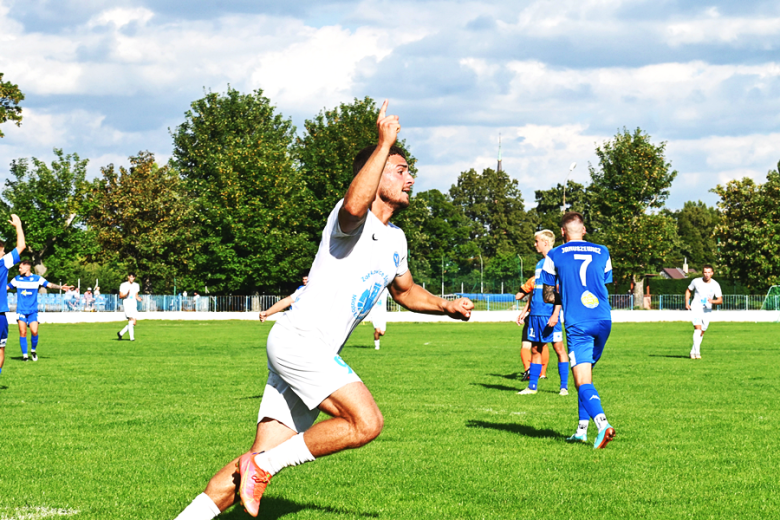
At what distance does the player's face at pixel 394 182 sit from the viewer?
4.37m

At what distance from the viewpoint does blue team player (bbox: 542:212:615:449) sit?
26.0 feet

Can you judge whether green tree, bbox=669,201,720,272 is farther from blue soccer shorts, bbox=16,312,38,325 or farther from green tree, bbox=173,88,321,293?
blue soccer shorts, bbox=16,312,38,325

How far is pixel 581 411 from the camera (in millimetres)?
8023

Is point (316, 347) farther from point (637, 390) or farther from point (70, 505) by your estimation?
point (637, 390)

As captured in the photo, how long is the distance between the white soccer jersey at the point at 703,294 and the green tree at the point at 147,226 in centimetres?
4544

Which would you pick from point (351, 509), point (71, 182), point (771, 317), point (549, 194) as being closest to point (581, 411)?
point (351, 509)

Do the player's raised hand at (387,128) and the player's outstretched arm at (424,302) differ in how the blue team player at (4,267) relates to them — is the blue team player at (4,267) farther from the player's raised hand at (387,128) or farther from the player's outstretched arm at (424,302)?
the player's raised hand at (387,128)

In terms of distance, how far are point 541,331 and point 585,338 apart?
4.35m

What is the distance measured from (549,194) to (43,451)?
106m

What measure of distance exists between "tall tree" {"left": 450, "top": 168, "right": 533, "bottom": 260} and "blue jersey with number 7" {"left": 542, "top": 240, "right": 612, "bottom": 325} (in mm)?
104582

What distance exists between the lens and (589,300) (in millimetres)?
8000

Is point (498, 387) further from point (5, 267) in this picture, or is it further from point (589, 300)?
point (5, 267)

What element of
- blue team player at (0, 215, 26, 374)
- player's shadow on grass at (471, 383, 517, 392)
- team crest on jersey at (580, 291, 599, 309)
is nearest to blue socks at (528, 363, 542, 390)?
player's shadow on grass at (471, 383, 517, 392)

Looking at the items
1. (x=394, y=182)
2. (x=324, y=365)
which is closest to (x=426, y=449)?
(x=324, y=365)
